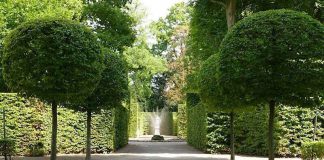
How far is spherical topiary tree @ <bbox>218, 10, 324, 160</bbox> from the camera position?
1020cm

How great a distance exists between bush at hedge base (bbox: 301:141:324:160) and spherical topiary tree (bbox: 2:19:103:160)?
29.1ft

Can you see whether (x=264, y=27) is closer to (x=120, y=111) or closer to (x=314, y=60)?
(x=314, y=60)

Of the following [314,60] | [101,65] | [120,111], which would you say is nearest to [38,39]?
[101,65]

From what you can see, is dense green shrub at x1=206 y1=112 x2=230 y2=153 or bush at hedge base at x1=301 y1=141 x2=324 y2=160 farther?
dense green shrub at x1=206 y1=112 x2=230 y2=153

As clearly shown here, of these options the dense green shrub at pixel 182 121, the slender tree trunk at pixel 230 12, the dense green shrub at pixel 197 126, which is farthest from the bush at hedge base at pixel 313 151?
the dense green shrub at pixel 182 121

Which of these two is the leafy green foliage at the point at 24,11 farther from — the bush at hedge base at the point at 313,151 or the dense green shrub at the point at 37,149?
the bush at hedge base at the point at 313,151

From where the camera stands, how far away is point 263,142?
22.5 m

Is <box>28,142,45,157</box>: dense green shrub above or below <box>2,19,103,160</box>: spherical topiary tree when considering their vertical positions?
below

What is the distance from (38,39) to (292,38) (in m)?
5.93

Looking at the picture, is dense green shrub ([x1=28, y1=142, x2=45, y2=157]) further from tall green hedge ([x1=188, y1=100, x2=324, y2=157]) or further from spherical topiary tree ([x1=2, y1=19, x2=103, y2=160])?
spherical topiary tree ([x1=2, y1=19, x2=103, y2=160])

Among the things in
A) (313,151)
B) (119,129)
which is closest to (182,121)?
(119,129)

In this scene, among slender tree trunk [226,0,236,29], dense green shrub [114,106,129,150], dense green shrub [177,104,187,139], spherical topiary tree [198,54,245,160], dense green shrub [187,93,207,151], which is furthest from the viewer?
dense green shrub [177,104,187,139]

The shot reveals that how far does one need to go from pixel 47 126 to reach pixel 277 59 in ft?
48.4

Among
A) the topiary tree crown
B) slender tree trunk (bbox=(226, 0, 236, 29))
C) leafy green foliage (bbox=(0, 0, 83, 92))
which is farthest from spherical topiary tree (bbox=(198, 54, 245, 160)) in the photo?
leafy green foliage (bbox=(0, 0, 83, 92))
